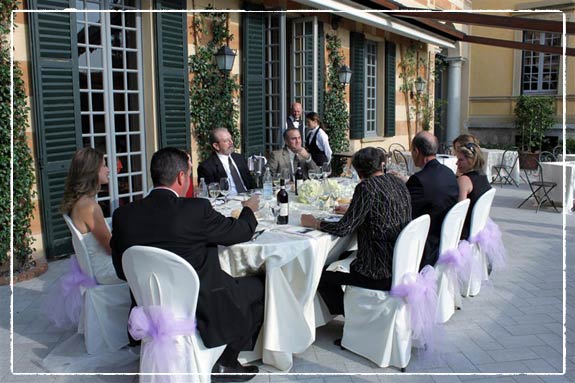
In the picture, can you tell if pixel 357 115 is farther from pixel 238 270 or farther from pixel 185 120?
pixel 238 270

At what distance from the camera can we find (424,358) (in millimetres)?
3209

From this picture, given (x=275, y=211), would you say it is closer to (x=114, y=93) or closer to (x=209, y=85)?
(x=114, y=93)

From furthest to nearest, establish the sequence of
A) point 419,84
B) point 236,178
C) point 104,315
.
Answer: point 419,84 < point 236,178 < point 104,315

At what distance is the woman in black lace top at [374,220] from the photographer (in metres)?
3.07

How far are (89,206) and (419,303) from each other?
2013 millimetres

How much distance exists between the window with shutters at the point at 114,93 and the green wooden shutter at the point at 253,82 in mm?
1552

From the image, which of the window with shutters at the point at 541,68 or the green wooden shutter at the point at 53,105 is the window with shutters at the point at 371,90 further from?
the window with shutters at the point at 541,68

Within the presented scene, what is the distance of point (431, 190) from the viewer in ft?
11.7

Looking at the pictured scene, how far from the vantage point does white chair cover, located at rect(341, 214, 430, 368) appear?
305 centimetres

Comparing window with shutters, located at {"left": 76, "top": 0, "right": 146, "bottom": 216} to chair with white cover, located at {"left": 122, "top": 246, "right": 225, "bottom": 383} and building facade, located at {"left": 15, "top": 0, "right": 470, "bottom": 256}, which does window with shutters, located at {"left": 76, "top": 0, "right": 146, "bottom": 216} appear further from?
chair with white cover, located at {"left": 122, "top": 246, "right": 225, "bottom": 383}

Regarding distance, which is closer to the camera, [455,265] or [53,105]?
[455,265]

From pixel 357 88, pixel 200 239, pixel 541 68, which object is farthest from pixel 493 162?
pixel 200 239

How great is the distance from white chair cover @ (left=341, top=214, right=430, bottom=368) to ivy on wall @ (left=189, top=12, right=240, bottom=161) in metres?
3.78

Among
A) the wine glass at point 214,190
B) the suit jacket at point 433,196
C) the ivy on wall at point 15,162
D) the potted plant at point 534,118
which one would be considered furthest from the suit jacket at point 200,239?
the potted plant at point 534,118
